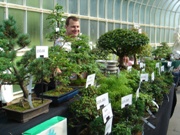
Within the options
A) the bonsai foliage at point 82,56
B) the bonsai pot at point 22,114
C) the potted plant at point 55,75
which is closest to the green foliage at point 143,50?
the bonsai foliage at point 82,56

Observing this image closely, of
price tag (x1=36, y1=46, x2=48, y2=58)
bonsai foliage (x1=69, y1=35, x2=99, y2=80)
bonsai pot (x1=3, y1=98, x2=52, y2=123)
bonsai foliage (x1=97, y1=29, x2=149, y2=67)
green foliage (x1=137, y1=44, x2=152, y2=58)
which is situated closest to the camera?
bonsai pot (x1=3, y1=98, x2=52, y2=123)

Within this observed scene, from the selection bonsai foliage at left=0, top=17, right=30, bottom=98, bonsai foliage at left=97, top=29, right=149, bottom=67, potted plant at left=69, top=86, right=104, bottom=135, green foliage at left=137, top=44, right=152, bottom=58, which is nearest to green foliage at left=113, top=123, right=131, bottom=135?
potted plant at left=69, top=86, right=104, bottom=135

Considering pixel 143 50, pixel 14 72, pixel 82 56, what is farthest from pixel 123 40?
pixel 14 72

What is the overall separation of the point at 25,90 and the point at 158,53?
10.2 ft

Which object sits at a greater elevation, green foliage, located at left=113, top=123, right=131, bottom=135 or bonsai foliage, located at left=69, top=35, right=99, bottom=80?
bonsai foliage, located at left=69, top=35, right=99, bottom=80

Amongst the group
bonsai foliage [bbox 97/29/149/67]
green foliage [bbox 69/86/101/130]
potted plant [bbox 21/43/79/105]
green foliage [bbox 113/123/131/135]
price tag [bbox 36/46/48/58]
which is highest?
bonsai foliage [bbox 97/29/149/67]

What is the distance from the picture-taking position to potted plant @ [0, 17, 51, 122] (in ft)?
3.06

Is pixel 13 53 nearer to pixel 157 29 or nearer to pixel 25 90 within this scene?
pixel 25 90

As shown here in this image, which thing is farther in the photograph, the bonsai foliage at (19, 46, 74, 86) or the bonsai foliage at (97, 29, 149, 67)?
the bonsai foliage at (97, 29, 149, 67)

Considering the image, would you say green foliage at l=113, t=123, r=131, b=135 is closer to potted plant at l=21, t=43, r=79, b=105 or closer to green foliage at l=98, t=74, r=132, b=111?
green foliage at l=98, t=74, r=132, b=111

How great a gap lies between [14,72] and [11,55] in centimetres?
8

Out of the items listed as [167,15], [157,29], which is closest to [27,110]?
[157,29]

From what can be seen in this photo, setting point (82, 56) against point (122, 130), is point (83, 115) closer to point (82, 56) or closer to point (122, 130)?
point (122, 130)

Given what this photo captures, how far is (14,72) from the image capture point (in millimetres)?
1012
